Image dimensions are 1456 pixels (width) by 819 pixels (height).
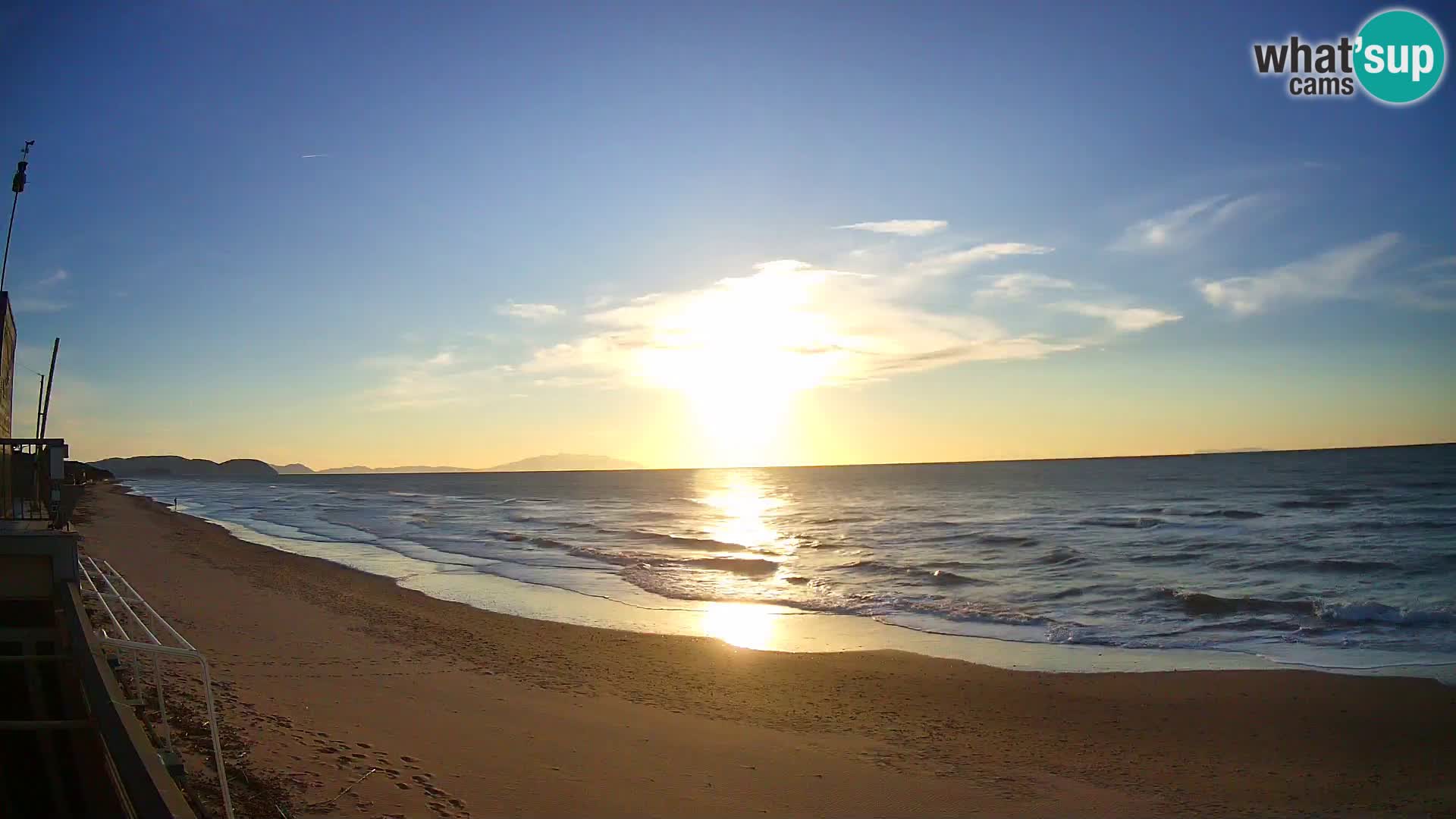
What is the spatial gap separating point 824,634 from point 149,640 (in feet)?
36.5

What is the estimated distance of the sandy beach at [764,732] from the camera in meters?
7.62

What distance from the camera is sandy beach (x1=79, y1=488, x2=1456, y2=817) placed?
7617mm

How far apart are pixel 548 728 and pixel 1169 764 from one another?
22.5 ft

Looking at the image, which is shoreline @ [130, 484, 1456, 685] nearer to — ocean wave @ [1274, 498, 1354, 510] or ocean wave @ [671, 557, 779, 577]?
ocean wave @ [671, 557, 779, 577]

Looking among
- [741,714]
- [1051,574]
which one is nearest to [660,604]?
[741,714]

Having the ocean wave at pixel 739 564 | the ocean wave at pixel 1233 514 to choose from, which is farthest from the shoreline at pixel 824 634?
the ocean wave at pixel 1233 514

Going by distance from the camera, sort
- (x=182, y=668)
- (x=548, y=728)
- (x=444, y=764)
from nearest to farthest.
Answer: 1. (x=444, y=764)
2. (x=548, y=728)
3. (x=182, y=668)

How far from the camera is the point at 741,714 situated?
35.3 ft

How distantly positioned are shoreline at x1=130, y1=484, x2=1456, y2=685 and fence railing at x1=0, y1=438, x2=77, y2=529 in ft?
27.7

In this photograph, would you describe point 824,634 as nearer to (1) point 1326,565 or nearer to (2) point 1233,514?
(1) point 1326,565

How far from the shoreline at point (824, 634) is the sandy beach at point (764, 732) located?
772 mm

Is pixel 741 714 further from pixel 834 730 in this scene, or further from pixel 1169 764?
pixel 1169 764

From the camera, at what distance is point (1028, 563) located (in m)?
26.2

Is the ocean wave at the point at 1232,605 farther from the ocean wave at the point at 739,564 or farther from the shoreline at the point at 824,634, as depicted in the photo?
the ocean wave at the point at 739,564
